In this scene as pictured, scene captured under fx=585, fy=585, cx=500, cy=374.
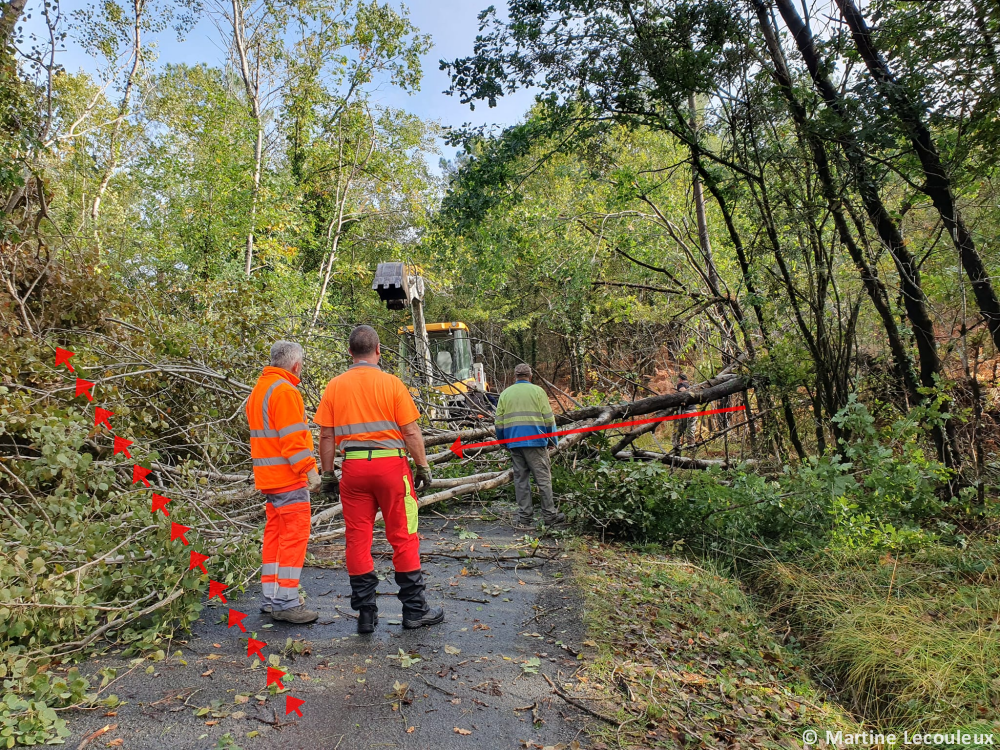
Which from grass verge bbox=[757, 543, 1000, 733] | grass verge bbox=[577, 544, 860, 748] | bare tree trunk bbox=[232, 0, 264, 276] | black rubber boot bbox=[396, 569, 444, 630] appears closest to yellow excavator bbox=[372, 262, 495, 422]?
black rubber boot bbox=[396, 569, 444, 630]

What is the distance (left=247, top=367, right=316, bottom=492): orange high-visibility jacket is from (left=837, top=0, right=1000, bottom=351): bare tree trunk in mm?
5824

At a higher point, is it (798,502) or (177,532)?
(177,532)

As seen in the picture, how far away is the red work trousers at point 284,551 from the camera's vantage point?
420cm

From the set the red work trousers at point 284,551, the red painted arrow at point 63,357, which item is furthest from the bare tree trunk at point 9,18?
the red work trousers at point 284,551

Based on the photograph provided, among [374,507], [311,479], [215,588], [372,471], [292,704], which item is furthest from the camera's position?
[215,588]

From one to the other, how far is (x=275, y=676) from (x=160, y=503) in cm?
234

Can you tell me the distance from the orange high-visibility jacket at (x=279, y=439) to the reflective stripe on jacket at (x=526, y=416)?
3.50 meters

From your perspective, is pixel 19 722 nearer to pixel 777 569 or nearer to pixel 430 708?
pixel 430 708

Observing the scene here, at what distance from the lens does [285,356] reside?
4328 mm

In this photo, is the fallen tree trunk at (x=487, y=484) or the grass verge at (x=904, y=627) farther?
the fallen tree trunk at (x=487, y=484)

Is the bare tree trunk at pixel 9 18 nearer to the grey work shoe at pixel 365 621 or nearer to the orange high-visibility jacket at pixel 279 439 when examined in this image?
the orange high-visibility jacket at pixel 279 439

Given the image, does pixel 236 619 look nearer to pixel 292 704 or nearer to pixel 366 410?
pixel 292 704

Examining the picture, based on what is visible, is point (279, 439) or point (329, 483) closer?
point (279, 439)

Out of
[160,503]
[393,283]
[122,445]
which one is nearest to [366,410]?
[160,503]
